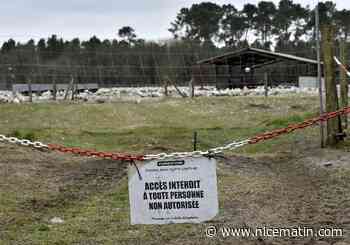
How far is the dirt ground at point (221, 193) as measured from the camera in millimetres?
5387

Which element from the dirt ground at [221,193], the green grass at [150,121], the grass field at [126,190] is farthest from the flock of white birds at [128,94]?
the dirt ground at [221,193]

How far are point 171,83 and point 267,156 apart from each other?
1880 cm

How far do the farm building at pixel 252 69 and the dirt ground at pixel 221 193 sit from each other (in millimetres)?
22938

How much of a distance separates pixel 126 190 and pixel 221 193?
1185 millimetres

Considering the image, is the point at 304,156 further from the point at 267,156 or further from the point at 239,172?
the point at 239,172

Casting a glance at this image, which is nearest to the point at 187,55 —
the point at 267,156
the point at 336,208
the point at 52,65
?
the point at 52,65

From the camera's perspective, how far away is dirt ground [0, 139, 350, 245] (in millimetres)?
5387

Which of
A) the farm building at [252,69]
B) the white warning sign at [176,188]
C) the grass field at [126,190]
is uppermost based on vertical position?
the farm building at [252,69]

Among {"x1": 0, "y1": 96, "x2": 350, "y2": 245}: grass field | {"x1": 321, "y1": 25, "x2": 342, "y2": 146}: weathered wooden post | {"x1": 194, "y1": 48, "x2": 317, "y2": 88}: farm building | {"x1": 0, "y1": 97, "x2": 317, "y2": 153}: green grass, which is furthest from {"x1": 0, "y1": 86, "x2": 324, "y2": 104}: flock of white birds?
{"x1": 321, "y1": 25, "x2": 342, "y2": 146}: weathered wooden post

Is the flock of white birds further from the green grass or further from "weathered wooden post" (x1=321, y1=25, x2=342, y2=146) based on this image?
"weathered wooden post" (x1=321, y1=25, x2=342, y2=146)

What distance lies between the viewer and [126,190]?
24.9ft

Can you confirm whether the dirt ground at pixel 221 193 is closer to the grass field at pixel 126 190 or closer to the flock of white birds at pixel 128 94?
the grass field at pixel 126 190

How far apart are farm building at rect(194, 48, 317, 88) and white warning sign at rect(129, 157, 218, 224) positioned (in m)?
27.9

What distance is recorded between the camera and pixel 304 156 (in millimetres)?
10195
